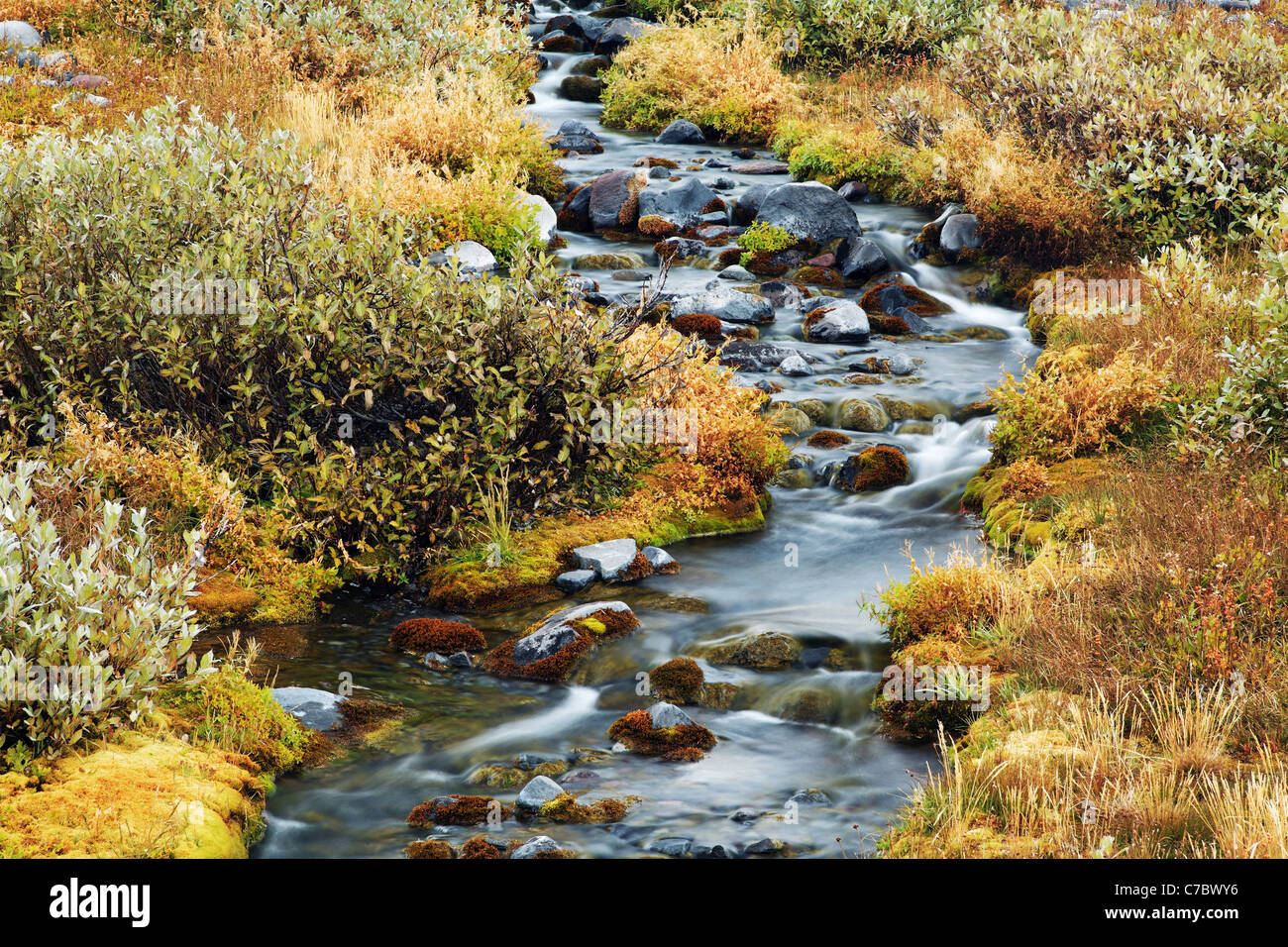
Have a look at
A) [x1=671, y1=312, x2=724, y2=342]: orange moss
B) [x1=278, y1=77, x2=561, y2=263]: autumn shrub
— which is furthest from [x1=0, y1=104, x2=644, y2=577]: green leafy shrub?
[x1=671, y1=312, x2=724, y2=342]: orange moss

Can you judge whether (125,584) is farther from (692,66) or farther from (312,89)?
(692,66)

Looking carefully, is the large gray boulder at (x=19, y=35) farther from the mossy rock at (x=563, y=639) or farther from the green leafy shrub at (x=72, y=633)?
the mossy rock at (x=563, y=639)

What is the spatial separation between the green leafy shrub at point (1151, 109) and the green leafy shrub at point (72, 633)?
38.6 ft

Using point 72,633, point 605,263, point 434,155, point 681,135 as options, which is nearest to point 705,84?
point 681,135

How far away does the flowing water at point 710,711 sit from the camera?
6531 millimetres

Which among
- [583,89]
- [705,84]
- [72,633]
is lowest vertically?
[72,633]

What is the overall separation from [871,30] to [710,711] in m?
21.1

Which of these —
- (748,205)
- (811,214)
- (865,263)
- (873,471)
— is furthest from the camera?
(748,205)

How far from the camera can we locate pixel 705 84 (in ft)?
82.6

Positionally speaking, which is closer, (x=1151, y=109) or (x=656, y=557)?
(x=656, y=557)

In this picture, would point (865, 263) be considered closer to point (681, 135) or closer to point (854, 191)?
point (854, 191)

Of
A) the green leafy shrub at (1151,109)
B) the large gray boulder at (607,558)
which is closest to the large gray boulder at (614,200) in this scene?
the green leafy shrub at (1151,109)
